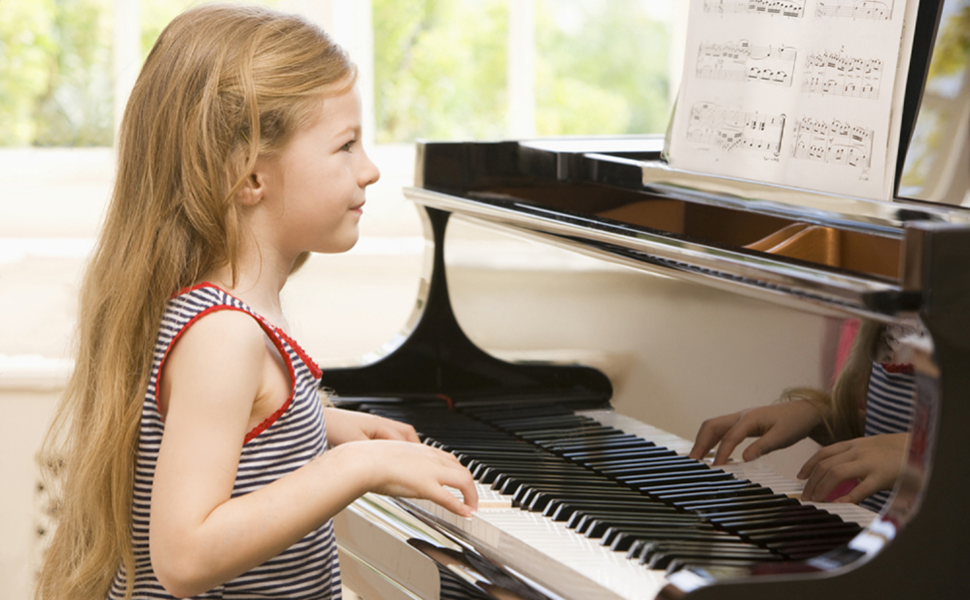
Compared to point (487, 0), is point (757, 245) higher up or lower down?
lower down

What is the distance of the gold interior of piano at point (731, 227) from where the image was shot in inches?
48.4

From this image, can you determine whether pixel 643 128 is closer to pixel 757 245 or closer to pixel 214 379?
pixel 757 245

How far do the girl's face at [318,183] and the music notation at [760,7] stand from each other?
0.63m

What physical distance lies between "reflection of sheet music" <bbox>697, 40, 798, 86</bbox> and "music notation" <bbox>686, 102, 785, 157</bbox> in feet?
0.16

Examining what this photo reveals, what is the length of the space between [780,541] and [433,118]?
363 cm

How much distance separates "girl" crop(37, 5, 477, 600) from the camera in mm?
1083

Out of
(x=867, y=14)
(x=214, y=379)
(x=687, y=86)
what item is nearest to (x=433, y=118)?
(x=687, y=86)

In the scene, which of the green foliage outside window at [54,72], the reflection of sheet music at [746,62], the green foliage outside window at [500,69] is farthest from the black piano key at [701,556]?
the green foliage outside window at [54,72]

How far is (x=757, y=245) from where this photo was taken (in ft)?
4.32

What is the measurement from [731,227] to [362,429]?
602mm

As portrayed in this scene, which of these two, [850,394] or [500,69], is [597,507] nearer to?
[850,394]

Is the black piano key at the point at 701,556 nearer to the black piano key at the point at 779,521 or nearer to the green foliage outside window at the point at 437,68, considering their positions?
the black piano key at the point at 779,521

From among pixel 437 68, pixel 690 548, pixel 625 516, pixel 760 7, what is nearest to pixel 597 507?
pixel 625 516

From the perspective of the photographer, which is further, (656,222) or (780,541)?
(656,222)
